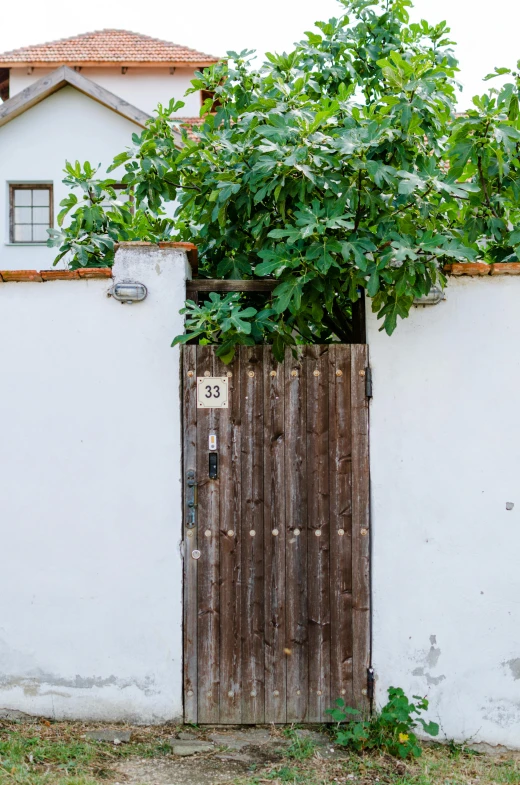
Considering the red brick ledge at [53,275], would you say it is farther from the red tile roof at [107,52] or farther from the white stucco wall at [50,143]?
the red tile roof at [107,52]

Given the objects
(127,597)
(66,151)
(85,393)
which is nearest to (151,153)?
(85,393)

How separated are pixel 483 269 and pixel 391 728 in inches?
98.4

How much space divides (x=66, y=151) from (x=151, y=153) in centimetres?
827

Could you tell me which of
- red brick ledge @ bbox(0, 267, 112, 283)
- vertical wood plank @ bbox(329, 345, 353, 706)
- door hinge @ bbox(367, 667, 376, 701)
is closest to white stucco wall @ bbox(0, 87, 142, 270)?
red brick ledge @ bbox(0, 267, 112, 283)

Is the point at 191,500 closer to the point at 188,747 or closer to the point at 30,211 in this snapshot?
the point at 188,747

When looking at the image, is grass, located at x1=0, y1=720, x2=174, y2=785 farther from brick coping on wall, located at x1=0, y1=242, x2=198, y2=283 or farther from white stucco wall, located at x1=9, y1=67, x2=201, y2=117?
white stucco wall, located at x1=9, y1=67, x2=201, y2=117

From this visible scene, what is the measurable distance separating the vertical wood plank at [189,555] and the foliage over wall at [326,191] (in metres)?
0.26

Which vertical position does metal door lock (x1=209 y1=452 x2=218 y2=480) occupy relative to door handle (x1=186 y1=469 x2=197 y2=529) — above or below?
above

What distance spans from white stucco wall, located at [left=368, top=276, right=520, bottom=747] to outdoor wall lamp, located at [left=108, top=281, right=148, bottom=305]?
4.28 ft

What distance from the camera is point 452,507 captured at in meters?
3.78

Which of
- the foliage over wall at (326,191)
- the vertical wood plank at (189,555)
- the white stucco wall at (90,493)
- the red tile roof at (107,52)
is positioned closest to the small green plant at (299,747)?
the vertical wood plank at (189,555)

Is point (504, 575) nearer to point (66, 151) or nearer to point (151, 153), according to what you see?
point (151, 153)

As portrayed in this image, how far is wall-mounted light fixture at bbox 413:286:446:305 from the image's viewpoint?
373 cm

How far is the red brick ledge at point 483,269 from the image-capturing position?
147 inches
